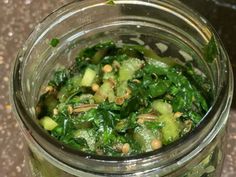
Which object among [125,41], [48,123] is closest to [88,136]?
[48,123]

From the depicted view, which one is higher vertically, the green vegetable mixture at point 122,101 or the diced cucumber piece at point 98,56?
the diced cucumber piece at point 98,56

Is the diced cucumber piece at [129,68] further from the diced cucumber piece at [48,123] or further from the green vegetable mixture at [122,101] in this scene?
the diced cucumber piece at [48,123]

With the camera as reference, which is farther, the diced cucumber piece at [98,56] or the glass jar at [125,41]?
the diced cucumber piece at [98,56]

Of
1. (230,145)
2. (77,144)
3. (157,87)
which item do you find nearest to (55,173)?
(77,144)

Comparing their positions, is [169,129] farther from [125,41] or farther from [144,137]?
[125,41]

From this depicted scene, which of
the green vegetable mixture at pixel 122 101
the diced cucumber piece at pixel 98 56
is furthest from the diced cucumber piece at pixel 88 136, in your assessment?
the diced cucumber piece at pixel 98 56

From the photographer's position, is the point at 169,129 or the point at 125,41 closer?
the point at 169,129

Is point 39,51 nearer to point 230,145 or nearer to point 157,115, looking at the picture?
point 157,115
